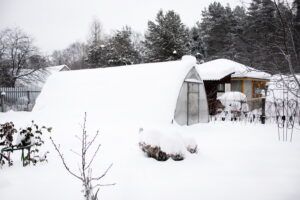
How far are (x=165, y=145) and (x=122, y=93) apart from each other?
5.69 m

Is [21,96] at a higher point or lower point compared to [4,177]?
higher

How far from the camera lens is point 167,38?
87.7 feet

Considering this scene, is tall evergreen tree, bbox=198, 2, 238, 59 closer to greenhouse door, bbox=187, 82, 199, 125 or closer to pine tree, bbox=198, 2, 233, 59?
pine tree, bbox=198, 2, 233, 59

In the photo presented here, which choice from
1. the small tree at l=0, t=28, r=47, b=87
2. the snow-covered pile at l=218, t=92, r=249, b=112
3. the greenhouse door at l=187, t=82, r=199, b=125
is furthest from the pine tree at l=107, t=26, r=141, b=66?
the greenhouse door at l=187, t=82, r=199, b=125

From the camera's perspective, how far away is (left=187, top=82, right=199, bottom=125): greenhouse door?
9.73 metres

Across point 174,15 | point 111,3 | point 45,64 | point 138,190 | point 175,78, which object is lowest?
point 138,190

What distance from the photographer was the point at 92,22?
123ft

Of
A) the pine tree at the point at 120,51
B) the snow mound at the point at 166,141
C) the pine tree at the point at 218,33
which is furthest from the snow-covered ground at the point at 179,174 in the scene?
the pine tree at the point at 218,33

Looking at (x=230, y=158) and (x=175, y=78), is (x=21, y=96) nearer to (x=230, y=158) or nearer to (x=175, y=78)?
(x=175, y=78)

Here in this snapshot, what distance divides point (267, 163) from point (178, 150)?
227 cm

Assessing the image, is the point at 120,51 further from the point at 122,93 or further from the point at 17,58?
the point at 122,93

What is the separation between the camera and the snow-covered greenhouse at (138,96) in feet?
28.4

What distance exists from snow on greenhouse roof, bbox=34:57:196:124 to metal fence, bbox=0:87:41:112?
590 centimetres

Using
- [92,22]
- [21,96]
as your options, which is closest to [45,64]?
[21,96]
